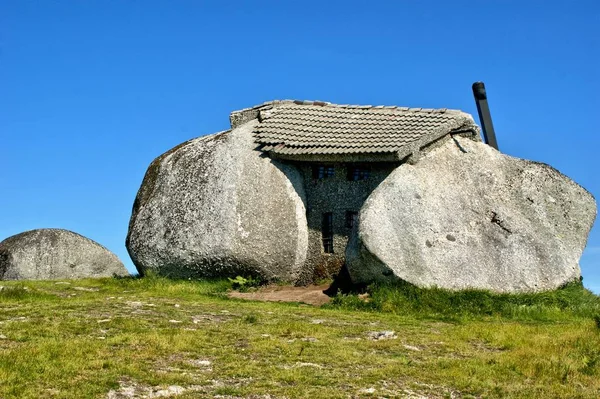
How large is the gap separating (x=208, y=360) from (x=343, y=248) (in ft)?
43.4

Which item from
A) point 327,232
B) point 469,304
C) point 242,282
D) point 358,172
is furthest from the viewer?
point 327,232

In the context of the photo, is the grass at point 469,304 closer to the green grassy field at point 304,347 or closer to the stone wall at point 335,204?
the green grassy field at point 304,347

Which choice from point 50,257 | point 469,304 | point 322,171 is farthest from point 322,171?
point 50,257

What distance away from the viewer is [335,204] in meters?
28.0

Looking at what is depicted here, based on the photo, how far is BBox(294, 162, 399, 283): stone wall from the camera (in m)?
27.5

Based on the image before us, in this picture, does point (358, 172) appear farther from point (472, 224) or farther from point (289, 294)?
point (289, 294)

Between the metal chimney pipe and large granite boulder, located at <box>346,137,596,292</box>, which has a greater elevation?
the metal chimney pipe

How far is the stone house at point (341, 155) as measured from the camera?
2717 cm

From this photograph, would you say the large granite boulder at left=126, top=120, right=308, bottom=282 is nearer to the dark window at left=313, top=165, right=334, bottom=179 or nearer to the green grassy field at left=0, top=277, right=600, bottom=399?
the dark window at left=313, top=165, right=334, bottom=179

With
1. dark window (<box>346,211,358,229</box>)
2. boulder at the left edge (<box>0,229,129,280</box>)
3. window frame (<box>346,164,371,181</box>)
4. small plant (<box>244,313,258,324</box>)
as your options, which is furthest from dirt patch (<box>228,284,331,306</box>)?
boulder at the left edge (<box>0,229,129,280</box>)

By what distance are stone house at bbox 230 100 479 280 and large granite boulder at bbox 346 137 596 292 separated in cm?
80

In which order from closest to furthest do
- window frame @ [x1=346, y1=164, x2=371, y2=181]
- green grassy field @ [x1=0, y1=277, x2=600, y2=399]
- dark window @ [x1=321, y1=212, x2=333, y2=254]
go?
1. green grassy field @ [x1=0, y1=277, x2=600, y2=399]
2. window frame @ [x1=346, y1=164, x2=371, y2=181]
3. dark window @ [x1=321, y1=212, x2=333, y2=254]

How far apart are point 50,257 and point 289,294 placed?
13.7m

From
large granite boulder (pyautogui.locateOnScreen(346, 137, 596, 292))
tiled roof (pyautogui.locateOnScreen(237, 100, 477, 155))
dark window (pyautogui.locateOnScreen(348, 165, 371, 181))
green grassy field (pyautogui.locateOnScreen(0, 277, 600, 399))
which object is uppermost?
tiled roof (pyautogui.locateOnScreen(237, 100, 477, 155))
